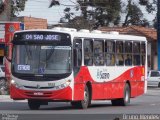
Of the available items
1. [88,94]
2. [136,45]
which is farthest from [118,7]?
[88,94]

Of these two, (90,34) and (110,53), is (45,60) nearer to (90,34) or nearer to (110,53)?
(90,34)

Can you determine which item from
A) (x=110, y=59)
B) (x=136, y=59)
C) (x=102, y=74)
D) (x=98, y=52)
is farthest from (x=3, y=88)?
(x=98, y=52)

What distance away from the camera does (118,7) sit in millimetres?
80500

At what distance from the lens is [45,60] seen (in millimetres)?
25219

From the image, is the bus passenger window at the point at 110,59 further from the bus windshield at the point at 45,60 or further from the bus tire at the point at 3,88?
the bus tire at the point at 3,88

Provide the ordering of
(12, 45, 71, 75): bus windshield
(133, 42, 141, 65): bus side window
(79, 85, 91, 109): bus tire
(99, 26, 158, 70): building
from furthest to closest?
(99, 26, 158, 70): building, (133, 42, 141, 65): bus side window, (79, 85, 91, 109): bus tire, (12, 45, 71, 75): bus windshield

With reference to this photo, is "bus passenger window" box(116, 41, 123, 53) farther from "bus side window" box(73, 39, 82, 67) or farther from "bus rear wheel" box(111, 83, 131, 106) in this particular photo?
"bus side window" box(73, 39, 82, 67)

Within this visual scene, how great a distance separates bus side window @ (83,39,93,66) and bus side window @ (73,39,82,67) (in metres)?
0.44

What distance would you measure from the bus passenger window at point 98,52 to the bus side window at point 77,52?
145 cm

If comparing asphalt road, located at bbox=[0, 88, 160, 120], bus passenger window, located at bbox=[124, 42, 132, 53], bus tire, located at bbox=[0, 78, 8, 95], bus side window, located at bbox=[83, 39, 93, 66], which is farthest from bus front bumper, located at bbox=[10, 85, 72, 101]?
bus tire, located at bbox=[0, 78, 8, 95]

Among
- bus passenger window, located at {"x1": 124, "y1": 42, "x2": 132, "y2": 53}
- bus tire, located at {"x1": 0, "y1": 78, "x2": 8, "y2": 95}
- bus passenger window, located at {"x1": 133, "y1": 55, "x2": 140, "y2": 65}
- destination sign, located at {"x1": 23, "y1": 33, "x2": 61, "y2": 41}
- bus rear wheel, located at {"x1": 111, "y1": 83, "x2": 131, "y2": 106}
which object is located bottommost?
bus tire, located at {"x1": 0, "y1": 78, "x2": 8, "y2": 95}

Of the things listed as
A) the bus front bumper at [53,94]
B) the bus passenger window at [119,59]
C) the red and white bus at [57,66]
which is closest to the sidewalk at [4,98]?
the bus passenger window at [119,59]

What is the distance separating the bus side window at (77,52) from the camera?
25.4m

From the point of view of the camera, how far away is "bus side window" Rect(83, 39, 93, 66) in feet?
86.6
